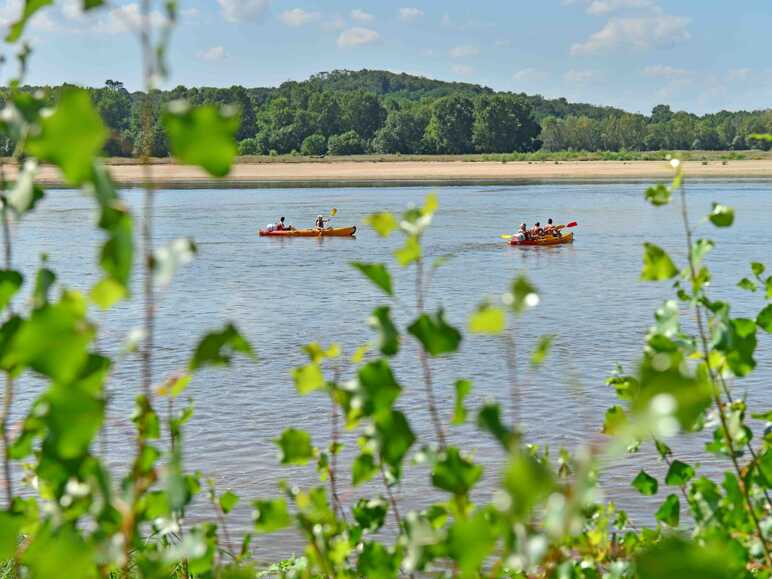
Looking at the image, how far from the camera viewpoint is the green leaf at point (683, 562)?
0.94 m

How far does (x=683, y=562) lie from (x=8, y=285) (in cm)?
123

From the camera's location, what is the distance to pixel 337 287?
1016 inches

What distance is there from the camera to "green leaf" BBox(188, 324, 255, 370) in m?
1.30

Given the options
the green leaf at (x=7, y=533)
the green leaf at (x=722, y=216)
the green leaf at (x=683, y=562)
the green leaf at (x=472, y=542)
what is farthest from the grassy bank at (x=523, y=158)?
the green leaf at (x=683, y=562)

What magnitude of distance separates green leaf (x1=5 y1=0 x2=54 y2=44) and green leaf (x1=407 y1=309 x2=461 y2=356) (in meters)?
0.65

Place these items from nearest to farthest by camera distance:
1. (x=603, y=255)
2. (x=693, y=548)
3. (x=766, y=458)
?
(x=693, y=548)
(x=766, y=458)
(x=603, y=255)

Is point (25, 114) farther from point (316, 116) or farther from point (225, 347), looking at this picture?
point (316, 116)

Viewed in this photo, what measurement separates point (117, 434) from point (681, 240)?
26.3 m

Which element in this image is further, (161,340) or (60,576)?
(161,340)

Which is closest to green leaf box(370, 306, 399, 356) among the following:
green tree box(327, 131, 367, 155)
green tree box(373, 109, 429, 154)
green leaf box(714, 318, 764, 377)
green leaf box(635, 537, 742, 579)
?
green leaf box(635, 537, 742, 579)

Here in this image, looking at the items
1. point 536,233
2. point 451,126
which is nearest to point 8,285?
point 536,233

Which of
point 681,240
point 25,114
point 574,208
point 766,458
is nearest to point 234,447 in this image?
point 766,458

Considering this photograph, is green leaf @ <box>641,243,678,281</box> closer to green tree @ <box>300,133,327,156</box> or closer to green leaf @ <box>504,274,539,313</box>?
green leaf @ <box>504,274,539,313</box>

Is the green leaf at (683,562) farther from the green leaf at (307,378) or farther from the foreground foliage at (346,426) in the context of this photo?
the green leaf at (307,378)
